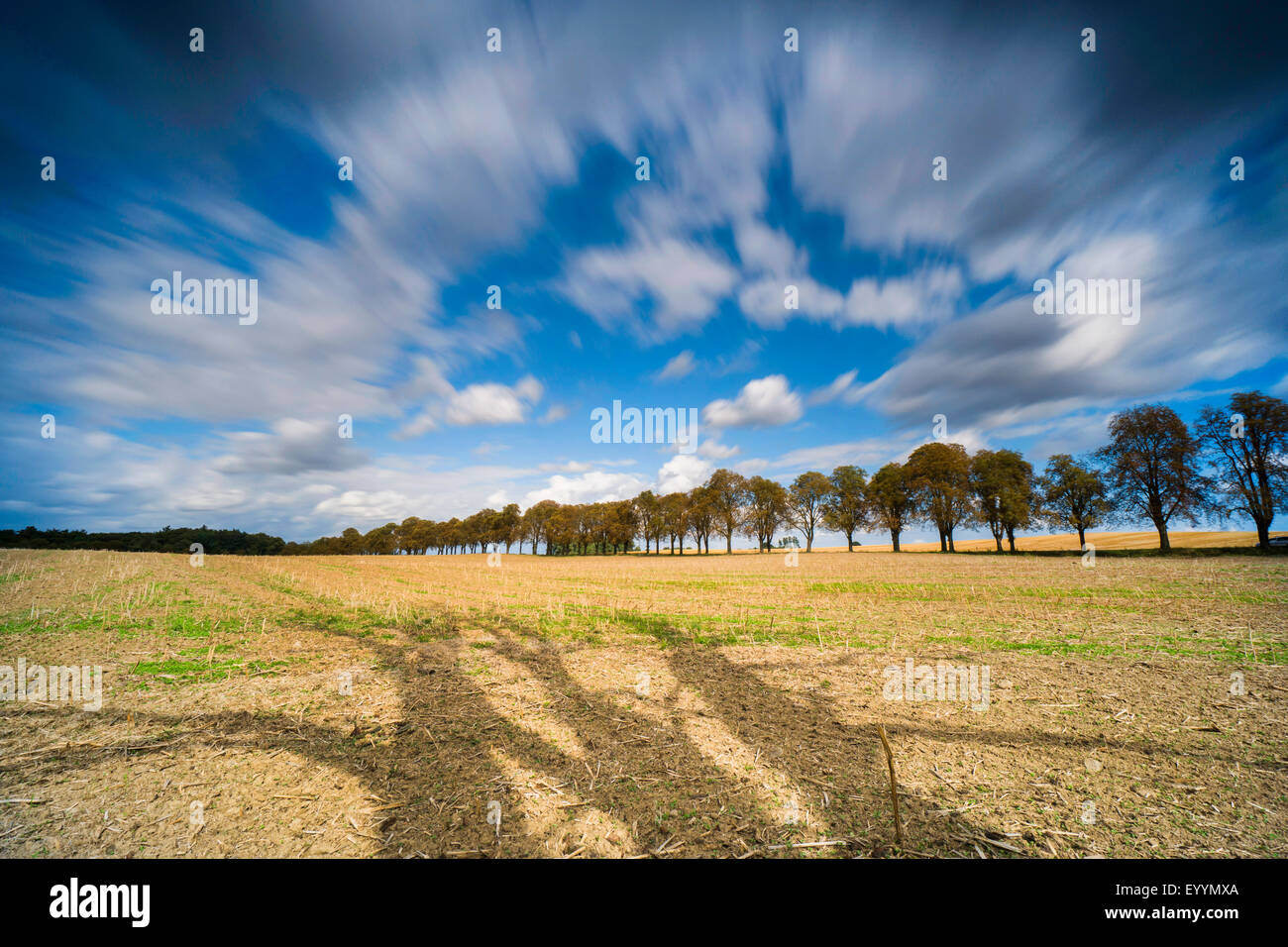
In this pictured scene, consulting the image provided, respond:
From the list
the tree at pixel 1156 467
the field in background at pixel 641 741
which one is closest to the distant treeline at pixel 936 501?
the tree at pixel 1156 467

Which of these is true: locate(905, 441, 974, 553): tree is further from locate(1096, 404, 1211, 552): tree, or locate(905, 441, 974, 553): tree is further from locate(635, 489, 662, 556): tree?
locate(635, 489, 662, 556): tree

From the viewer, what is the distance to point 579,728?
7.07 m

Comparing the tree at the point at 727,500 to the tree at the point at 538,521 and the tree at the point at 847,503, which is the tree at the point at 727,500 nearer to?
the tree at the point at 847,503

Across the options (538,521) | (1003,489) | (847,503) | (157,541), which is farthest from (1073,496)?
(157,541)

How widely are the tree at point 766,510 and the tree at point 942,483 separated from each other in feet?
76.4

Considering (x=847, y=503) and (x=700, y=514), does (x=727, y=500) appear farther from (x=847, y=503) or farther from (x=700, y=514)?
(x=847, y=503)

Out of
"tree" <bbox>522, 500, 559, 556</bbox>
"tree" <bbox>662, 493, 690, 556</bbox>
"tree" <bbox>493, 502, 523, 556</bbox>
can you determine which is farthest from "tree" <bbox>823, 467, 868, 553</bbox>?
"tree" <bbox>493, 502, 523, 556</bbox>

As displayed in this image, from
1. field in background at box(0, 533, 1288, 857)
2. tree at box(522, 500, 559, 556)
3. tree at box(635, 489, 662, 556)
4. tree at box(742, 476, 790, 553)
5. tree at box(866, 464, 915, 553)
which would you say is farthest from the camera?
tree at box(522, 500, 559, 556)

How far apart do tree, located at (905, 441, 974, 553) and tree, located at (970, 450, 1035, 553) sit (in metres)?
1.53

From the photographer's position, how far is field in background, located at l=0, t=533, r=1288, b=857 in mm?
4492

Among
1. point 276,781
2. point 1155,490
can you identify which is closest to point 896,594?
point 276,781

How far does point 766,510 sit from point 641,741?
88.4 metres

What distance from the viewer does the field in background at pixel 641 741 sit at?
449cm

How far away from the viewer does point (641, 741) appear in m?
6.63
